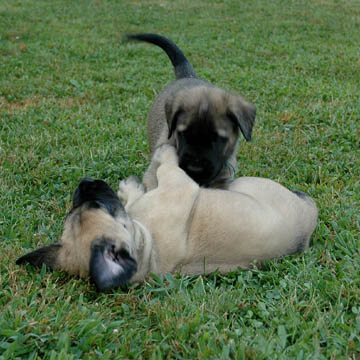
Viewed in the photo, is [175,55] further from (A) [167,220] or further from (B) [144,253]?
(B) [144,253]

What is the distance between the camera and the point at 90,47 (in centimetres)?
1061

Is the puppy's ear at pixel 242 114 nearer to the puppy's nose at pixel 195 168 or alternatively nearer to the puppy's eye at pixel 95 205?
the puppy's nose at pixel 195 168

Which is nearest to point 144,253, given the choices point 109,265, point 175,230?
point 175,230

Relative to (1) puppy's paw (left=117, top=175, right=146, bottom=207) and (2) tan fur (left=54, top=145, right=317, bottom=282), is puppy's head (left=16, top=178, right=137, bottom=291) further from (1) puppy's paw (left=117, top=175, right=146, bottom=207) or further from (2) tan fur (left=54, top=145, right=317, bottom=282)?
(1) puppy's paw (left=117, top=175, right=146, bottom=207)

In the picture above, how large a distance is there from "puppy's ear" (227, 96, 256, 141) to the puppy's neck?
147cm

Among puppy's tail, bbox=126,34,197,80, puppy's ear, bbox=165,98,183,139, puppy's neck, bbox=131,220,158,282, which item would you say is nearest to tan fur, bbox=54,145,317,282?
puppy's neck, bbox=131,220,158,282

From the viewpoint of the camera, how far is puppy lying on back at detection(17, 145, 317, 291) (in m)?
2.94

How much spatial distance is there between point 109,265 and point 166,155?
1.80 metres

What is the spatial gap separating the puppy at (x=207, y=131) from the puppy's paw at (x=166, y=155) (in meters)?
0.05

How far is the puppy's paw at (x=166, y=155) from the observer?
4340mm

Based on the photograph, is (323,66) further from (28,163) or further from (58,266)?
(58,266)

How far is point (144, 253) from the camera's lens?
10.7ft

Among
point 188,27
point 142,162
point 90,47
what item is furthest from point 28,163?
point 188,27

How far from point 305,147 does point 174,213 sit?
2721 millimetres
